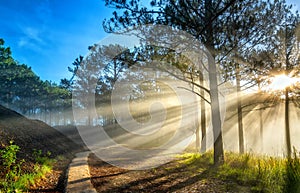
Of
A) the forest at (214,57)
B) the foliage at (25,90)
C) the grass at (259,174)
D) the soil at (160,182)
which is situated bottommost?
the soil at (160,182)

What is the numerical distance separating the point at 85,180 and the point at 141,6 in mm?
4748

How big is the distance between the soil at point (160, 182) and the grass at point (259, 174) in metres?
0.14

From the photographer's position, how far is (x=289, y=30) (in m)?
7.75

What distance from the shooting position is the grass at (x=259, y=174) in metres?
2.44

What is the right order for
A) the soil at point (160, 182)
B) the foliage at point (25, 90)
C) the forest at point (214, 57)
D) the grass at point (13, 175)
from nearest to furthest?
the grass at point (13, 175), the soil at point (160, 182), the forest at point (214, 57), the foliage at point (25, 90)

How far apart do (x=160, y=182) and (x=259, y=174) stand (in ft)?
6.83

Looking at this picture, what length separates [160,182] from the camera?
170 inches

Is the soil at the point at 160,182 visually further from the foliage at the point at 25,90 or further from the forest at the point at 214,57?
the foliage at the point at 25,90

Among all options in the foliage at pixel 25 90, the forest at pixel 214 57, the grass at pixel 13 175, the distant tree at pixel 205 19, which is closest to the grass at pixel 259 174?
the forest at pixel 214 57

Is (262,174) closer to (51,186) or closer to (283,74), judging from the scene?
(51,186)

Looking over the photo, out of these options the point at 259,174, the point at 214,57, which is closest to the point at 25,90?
the point at 214,57

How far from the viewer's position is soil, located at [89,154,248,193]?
375cm

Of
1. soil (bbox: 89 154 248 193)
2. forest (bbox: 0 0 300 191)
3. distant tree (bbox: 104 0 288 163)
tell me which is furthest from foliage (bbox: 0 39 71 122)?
soil (bbox: 89 154 248 193)

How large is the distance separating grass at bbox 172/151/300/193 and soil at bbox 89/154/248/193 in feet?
0.46
